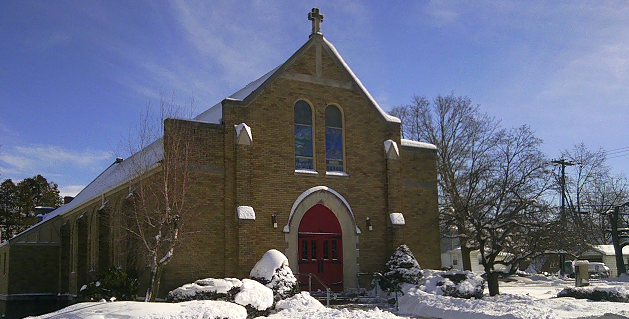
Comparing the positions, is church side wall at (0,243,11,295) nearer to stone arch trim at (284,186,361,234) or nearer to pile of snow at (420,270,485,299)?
stone arch trim at (284,186,361,234)

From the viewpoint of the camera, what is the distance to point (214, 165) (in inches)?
782

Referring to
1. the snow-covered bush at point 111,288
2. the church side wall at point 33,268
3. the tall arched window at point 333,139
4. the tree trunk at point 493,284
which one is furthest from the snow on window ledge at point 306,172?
the church side wall at point 33,268

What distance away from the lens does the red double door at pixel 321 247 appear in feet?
69.9

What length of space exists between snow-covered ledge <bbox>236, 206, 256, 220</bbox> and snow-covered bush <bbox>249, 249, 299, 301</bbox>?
1.54m

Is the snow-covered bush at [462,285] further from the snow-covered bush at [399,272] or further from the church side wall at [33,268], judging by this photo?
the church side wall at [33,268]

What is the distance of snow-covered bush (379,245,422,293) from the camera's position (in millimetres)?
20625

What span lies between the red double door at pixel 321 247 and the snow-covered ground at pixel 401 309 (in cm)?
308

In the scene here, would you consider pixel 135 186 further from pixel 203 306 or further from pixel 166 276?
pixel 203 306

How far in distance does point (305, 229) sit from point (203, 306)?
8040mm

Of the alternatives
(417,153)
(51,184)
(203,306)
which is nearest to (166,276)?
(203,306)

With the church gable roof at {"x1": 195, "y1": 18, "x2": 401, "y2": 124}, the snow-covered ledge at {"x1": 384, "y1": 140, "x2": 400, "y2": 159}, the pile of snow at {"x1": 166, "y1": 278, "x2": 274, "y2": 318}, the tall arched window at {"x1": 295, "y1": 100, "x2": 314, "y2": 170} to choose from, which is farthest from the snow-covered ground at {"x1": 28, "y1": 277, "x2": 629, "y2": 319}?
the church gable roof at {"x1": 195, "y1": 18, "x2": 401, "y2": 124}

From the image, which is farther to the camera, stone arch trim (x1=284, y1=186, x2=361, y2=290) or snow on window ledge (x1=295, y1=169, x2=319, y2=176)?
snow on window ledge (x1=295, y1=169, x2=319, y2=176)

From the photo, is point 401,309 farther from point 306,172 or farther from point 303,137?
point 303,137

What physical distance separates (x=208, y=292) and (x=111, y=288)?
347 centimetres
